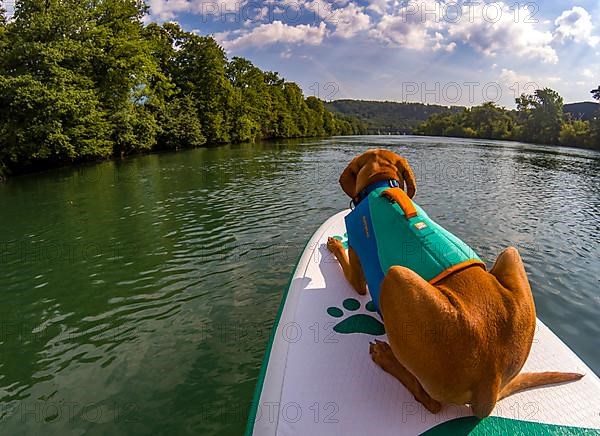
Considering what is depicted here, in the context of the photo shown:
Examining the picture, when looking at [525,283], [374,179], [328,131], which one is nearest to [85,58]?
[374,179]

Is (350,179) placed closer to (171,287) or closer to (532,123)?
(171,287)

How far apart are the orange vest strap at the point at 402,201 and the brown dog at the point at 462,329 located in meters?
0.59

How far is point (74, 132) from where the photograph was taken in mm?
22047

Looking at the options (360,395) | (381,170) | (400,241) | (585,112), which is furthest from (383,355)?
(585,112)

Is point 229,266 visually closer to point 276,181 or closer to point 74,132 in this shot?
point 276,181

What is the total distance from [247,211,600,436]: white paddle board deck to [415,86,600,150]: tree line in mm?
74652

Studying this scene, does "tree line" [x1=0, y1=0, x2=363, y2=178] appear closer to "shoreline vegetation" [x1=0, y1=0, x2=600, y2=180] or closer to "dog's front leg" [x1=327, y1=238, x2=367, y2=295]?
"shoreline vegetation" [x1=0, y1=0, x2=600, y2=180]

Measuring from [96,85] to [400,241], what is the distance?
101ft

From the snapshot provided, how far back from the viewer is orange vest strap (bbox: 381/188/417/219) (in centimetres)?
257

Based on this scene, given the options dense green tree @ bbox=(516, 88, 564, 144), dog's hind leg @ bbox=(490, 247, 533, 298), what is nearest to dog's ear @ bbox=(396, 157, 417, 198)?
dog's hind leg @ bbox=(490, 247, 533, 298)

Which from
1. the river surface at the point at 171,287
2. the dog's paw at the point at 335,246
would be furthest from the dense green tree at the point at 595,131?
the dog's paw at the point at 335,246

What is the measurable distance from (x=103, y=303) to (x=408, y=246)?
520cm

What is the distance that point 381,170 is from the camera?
125 inches

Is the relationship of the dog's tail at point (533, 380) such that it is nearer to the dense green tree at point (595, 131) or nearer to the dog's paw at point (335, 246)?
the dog's paw at point (335, 246)
